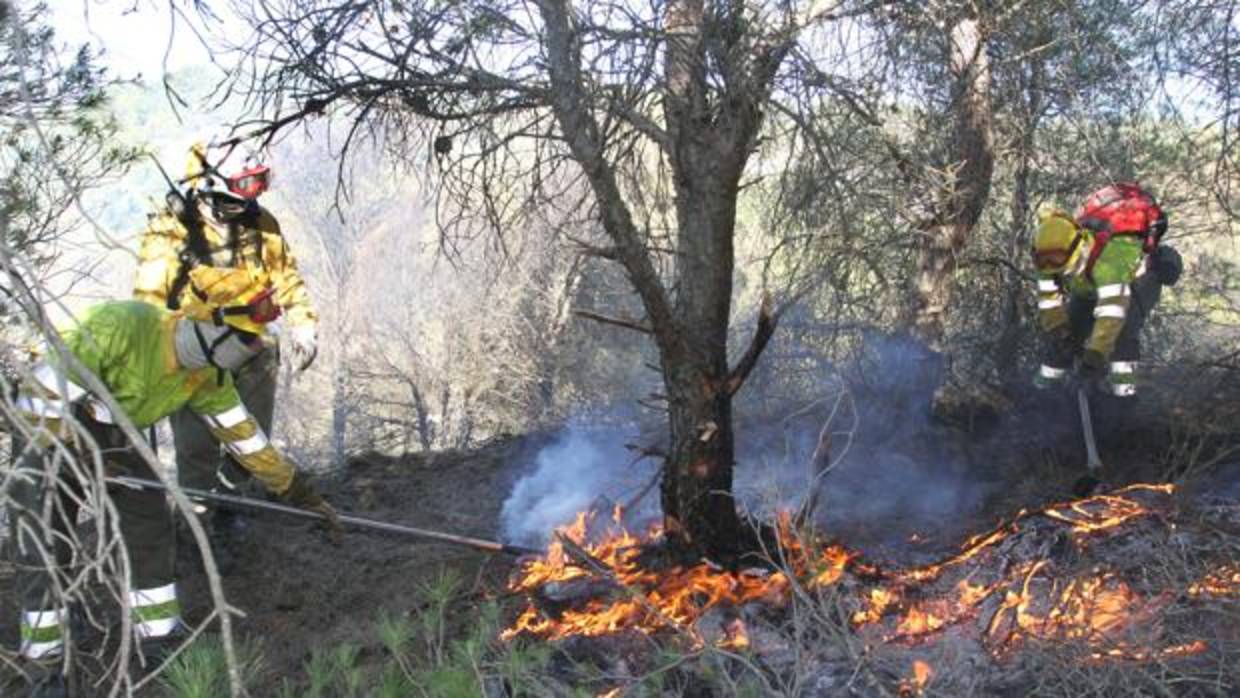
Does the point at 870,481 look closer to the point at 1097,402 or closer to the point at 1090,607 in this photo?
the point at 1097,402

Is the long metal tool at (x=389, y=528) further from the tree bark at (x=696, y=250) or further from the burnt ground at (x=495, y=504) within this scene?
the tree bark at (x=696, y=250)

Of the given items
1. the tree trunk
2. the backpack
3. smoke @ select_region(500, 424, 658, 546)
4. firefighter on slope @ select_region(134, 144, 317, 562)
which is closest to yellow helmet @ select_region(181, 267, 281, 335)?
firefighter on slope @ select_region(134, 144, 317, 562)

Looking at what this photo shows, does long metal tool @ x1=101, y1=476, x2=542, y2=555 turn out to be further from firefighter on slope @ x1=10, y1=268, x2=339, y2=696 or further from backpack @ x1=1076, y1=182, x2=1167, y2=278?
backpack @ x1=1076, y1=182, x2=1167, y2=278

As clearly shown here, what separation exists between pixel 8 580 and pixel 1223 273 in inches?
409

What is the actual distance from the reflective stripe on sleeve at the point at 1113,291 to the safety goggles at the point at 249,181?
4777mm

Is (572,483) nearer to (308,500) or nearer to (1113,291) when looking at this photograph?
(308,500)

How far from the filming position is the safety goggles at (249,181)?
5.53 metres

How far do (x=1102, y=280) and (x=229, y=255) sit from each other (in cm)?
499

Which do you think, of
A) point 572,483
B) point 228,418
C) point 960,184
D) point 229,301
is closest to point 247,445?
point 228,418

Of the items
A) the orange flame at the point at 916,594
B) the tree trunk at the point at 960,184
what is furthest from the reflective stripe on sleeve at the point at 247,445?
the tree trunk at the point at 960,184

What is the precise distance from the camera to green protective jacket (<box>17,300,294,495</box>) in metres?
4.18

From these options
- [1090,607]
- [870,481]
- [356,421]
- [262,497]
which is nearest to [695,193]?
[1090,607]

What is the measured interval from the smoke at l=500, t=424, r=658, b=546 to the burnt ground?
0.15 meters

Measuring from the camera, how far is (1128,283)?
20.6 feet
